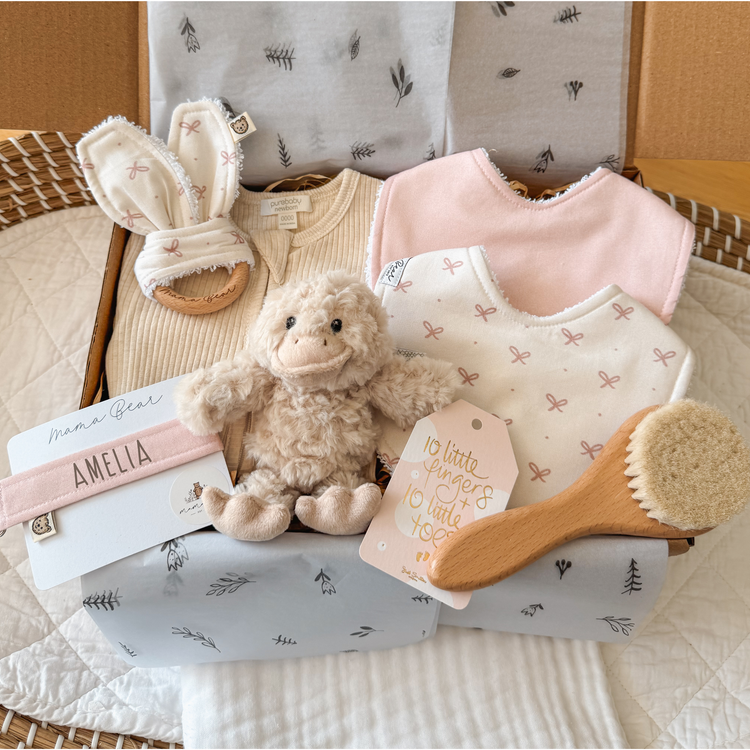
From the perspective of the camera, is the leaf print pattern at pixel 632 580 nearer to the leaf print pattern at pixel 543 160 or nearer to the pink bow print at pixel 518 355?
the pink bow print at pixel 518 355

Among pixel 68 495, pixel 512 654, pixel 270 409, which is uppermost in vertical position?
pixel 270 409

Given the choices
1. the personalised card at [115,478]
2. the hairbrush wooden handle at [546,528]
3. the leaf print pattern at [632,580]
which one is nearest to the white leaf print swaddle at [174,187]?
the personalised card at [115,478]

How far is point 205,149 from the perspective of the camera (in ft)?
3.17

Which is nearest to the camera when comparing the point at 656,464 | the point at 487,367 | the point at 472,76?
the point at 656,464

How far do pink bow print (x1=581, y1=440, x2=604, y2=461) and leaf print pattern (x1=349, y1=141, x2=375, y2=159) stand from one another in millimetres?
586

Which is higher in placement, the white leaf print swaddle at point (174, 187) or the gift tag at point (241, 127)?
the gift tag at point (241, 127)

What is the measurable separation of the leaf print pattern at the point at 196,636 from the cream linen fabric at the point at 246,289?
212 millimetres

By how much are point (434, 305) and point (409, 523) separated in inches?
11.8

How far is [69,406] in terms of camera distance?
99 cm

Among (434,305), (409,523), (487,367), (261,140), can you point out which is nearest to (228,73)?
(261,140)

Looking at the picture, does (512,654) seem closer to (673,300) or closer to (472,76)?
(673,300)

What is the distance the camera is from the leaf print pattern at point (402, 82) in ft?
3.19

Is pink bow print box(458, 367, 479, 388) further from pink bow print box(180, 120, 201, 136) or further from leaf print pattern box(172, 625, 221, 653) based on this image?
pink bow print box(180, 120, 201, 136)

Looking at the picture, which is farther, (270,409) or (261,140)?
(261,140)
